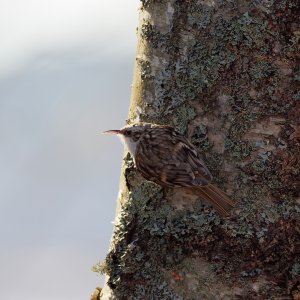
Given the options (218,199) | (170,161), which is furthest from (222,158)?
(170,161)

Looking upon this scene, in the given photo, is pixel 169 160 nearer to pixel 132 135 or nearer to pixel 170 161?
pixel 170 161

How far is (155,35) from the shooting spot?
6.97ft

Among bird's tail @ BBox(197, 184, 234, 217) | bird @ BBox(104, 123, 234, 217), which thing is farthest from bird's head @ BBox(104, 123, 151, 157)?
bird's tail @ BBox(197, 184, 234, 217)

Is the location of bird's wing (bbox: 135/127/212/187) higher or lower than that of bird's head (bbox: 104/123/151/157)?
lower

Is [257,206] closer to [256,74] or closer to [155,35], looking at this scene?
[256,74]

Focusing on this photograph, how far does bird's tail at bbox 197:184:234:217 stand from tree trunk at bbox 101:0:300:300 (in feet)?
0.06

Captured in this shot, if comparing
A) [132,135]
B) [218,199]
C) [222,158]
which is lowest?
[218,199]

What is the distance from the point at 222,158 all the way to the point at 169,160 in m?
0.25

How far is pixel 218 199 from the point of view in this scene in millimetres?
1918

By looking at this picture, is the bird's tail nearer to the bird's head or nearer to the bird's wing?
the bird's wing

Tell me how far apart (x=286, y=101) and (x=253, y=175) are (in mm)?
195

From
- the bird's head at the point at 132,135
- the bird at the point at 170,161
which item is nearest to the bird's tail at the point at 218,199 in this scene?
the bird at the point at 170,161

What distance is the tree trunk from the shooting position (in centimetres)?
192

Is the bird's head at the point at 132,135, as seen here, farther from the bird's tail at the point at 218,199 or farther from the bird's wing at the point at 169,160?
the bird's tail at the point at 218,199
